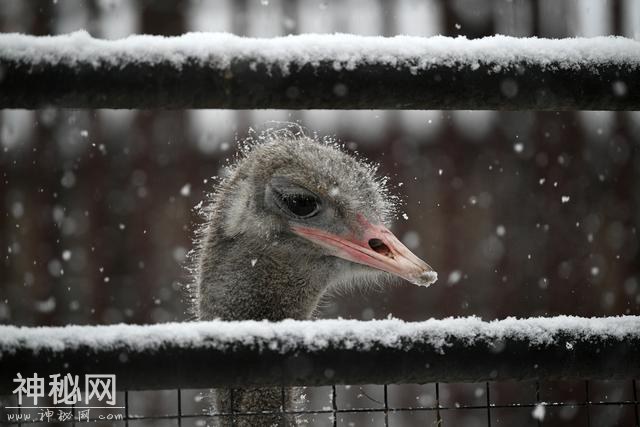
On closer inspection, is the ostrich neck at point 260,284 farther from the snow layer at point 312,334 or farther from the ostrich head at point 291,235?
the snow layer at point 312,334

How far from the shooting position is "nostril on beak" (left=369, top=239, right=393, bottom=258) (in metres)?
2.63

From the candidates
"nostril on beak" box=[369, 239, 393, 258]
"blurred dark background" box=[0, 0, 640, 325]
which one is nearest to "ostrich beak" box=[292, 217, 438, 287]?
"nostril on beak" box=[369, 239, 393, 258]

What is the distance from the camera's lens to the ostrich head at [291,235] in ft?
9.08

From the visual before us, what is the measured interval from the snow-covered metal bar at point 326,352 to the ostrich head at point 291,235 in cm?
141

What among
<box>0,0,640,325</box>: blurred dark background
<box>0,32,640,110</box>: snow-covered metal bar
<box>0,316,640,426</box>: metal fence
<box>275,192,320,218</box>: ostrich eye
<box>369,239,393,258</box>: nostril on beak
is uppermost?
<box>0,0,640,325</box>: blurred dark background

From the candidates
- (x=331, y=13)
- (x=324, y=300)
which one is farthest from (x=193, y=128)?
(x=324, y=300)

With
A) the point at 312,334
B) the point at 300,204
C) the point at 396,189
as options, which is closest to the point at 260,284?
the point at 300,204

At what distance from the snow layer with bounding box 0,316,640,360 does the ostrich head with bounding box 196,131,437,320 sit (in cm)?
140

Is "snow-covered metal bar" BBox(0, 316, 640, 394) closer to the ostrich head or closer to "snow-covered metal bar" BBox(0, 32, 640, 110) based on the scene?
"snow-covered metal bar" BBox(0, 32, 640, 110)

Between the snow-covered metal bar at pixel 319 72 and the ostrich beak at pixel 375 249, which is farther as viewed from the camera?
the ostrich beak at pixel 375 249

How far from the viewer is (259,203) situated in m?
2.90

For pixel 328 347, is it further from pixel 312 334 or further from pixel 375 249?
pixel 375 249

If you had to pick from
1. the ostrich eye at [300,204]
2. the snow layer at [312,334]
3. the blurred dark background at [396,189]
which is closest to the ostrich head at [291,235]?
the ostrich eye at [300,204]

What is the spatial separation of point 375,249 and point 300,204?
31cm
